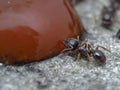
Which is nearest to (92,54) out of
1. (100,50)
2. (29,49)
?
(100,50)

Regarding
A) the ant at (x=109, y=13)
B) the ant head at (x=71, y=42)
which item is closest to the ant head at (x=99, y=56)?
the ant head at (x=71, y=42)

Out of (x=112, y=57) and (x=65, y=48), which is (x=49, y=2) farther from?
(x=112, y=57)

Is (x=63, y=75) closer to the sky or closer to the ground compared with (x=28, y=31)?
closer to the ground

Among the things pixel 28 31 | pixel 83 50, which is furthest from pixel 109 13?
pixel 28 31

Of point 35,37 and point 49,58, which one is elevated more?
point 35,37

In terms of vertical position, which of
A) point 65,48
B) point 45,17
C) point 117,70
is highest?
point 45,17

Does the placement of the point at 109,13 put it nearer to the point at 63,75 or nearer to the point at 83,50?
the point at 83,50

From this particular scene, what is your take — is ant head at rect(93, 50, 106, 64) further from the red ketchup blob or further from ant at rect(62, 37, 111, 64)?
the red ketchup blob
